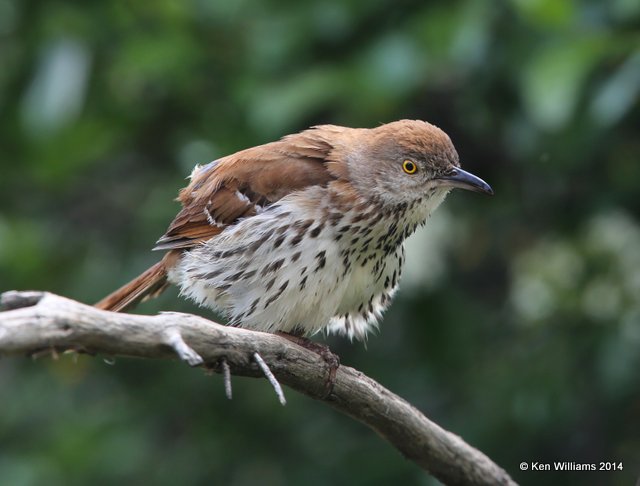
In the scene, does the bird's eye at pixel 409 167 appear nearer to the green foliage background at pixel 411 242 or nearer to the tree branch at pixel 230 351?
the green foliage background at pixel 411 242

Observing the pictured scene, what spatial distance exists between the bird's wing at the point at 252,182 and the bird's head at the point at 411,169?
0.14 metres

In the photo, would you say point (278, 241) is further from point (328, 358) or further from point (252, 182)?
point (328, 358)

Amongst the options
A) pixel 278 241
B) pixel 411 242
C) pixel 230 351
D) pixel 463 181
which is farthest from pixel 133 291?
pixel 230 351

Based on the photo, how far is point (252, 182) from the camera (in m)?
4.32

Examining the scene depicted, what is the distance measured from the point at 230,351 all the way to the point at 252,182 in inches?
55.4

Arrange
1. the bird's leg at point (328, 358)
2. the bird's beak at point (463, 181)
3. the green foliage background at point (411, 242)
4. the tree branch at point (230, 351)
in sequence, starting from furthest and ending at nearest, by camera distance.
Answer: the green foliage background at point (411, 242) → the bird's beak at point (463, 181) → the bird's leg at point (328, 358) → the tree branch at point (230, 351)

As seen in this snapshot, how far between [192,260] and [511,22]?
183cm

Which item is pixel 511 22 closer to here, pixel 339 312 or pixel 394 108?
pixel 394 108

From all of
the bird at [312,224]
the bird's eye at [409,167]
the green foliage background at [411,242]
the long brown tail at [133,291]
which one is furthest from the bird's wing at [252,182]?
the green foliage background at [411,242]

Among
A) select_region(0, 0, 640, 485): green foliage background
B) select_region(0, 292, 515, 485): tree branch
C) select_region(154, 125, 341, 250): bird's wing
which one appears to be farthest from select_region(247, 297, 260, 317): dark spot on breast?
select_region(0, 0, 640, 485): green foliage background

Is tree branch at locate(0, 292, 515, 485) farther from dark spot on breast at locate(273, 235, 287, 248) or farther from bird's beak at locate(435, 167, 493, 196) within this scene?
bird's beak at locate(435, 167, 493, 196)

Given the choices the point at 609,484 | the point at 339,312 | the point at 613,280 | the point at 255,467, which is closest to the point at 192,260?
the point at 339,312

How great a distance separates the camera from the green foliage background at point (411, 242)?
4.77 m

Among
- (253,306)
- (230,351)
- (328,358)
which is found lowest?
(230,351)
